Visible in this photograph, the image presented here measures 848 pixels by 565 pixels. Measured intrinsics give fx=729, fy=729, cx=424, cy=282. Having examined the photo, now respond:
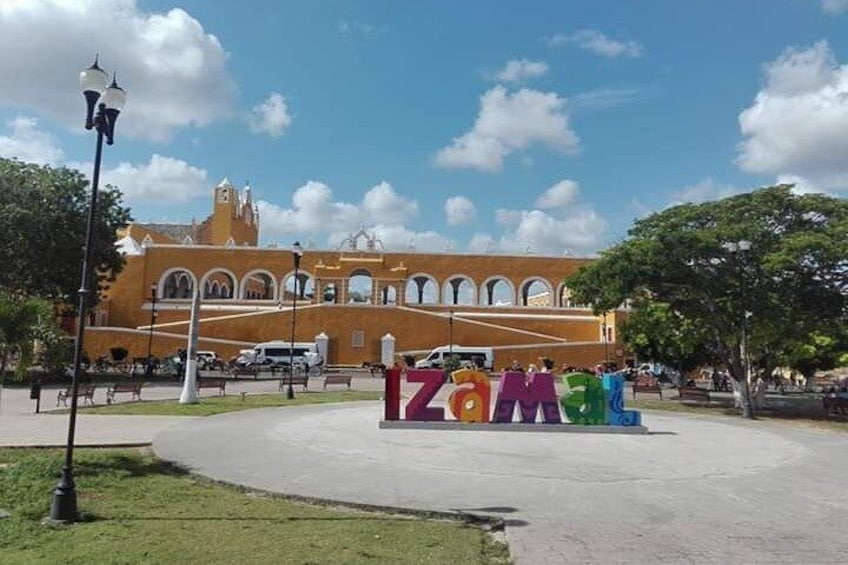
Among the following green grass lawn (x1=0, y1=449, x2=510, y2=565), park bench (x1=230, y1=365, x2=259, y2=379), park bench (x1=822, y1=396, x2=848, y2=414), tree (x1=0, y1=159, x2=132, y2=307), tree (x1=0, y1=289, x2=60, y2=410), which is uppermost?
tree (x1=0, y1=159, x2=132, y2=307)

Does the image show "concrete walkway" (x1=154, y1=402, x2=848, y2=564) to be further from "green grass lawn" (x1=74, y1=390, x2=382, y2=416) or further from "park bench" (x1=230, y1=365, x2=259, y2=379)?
"park bench" (x1=230, y1=365, x2=259, y2=379)

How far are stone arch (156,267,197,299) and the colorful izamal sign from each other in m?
42.4

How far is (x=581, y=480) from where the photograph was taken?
9500mm

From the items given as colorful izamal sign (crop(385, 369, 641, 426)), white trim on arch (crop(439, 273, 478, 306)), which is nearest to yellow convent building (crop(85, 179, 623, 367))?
white trim on arch (crop(439, 273, 478, 306))

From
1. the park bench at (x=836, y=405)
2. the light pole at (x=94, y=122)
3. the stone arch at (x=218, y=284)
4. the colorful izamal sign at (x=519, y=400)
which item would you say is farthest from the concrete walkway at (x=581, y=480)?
the stone arch at (x=218, y=284)

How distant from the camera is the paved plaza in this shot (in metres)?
6.50

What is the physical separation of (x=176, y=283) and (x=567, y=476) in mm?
56378

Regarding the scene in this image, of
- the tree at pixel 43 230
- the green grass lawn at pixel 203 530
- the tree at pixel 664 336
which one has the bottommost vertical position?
the green grass lawn at pixel 203 530

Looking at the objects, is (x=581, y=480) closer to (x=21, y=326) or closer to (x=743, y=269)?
(x=21, y=326)

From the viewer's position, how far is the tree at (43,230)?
95.8ft

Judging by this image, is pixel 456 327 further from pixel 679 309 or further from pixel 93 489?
pixel 93 489

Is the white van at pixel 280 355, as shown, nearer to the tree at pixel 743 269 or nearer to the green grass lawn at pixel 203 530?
the tree at pixel 743 269

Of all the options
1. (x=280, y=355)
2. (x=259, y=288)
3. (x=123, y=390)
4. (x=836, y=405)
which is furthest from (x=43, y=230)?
(x=259, y=288)

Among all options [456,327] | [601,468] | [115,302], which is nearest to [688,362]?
[456,327]
